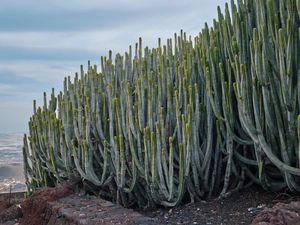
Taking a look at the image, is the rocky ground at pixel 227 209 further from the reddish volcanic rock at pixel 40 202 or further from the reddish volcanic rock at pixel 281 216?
the reddish volcanic rock at pixel 40 202

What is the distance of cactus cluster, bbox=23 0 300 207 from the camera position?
12.5 ft

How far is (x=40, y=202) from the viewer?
5457mm

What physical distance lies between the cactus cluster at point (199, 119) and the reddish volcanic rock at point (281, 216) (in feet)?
2.59

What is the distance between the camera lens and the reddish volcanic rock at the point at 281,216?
274cm

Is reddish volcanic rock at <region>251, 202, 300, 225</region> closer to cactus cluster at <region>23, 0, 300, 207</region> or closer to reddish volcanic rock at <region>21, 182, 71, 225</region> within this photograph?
cactus cluster at <region>23, 0, 300, 207</region>

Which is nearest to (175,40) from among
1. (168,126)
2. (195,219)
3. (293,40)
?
(168,126)

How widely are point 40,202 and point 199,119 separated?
2542 mm

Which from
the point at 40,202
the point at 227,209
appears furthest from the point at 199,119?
the point at 40,202

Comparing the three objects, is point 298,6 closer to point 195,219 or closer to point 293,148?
point 293,148

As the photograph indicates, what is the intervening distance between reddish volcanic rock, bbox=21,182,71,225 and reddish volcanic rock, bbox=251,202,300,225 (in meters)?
3.34

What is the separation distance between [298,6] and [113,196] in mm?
3274

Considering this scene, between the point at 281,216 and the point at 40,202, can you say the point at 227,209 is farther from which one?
the point at 40,202

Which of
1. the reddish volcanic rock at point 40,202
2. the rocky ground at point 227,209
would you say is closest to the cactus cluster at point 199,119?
the rocky ground at point 227,209

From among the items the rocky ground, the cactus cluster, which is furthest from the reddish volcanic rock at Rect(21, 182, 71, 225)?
the rocky ground
